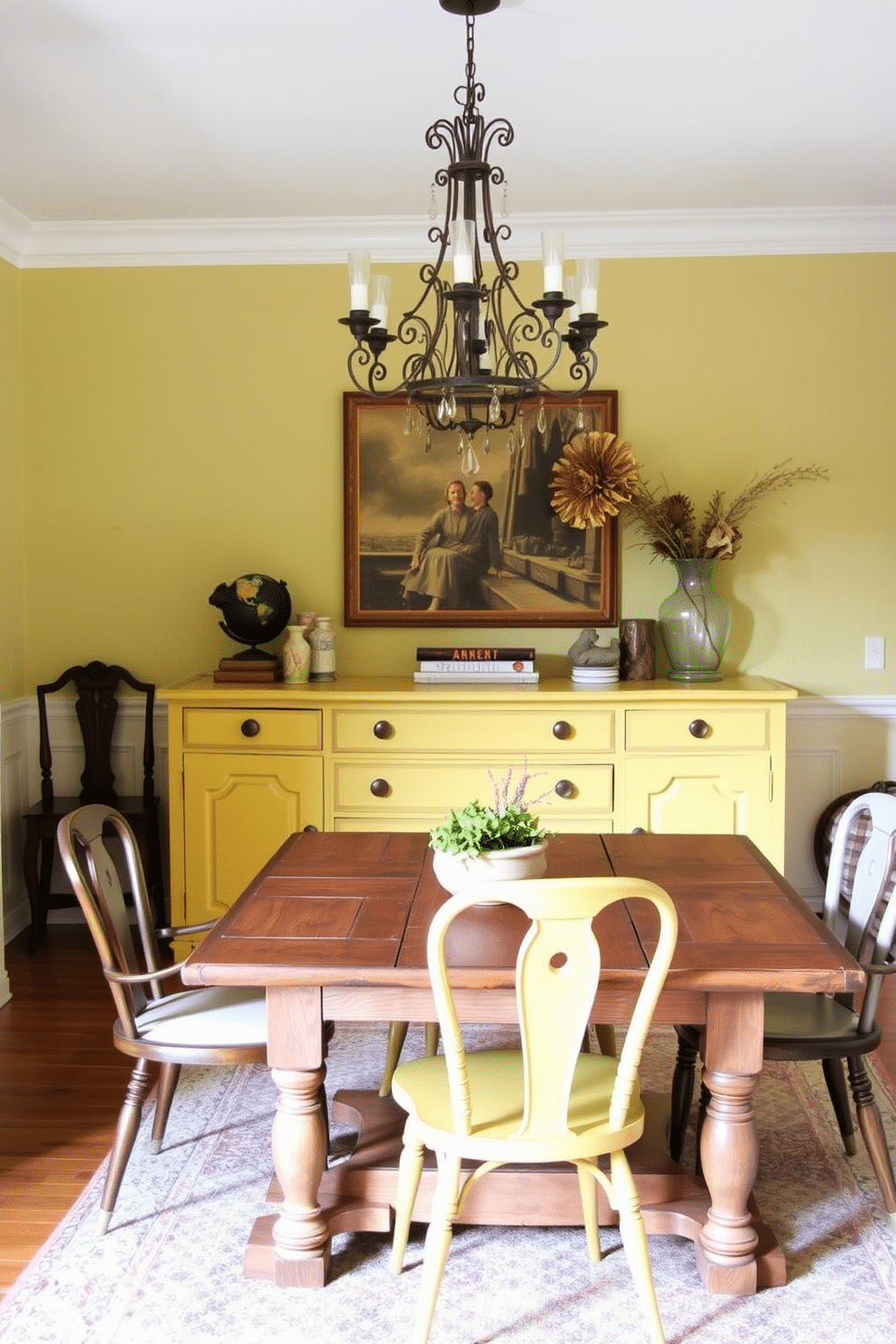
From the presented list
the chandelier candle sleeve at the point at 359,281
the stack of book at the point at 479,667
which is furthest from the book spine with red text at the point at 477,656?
the chandelier candle sleeve at the point at 359,281

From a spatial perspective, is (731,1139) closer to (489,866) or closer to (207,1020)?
(489,866)

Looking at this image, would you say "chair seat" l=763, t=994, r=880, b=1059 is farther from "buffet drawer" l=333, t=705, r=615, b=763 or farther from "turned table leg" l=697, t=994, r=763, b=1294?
"buffet drawer" l=333, t=705, r=615, b=763

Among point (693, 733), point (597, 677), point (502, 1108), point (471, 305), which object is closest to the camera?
point (502, 1108)

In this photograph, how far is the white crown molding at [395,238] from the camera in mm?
4465

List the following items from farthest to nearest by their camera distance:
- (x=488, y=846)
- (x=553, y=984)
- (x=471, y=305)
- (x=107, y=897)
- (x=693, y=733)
A: (x=693, y=733) < (x=107, y=897) < (x=488, y=846) < (x=471, y=305) < (x=553, y=984)

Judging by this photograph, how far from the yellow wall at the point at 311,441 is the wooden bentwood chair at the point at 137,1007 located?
6.45ft

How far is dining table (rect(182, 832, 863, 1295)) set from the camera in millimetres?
2236

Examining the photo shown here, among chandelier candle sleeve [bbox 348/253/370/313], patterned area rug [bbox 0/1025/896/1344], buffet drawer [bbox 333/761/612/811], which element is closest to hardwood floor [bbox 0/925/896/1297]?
patterned area rug [bbox 0/1025/896/1344]

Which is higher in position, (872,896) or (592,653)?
(592,653)

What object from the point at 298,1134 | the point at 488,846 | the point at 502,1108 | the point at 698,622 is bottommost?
the point at 298,1134

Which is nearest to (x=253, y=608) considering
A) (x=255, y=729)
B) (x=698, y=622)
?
(x=255, y=729)

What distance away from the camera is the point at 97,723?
4.67 m

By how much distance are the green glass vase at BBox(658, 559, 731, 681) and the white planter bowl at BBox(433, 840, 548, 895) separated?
6.61 ft

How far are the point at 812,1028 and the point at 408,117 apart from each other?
263 cm
